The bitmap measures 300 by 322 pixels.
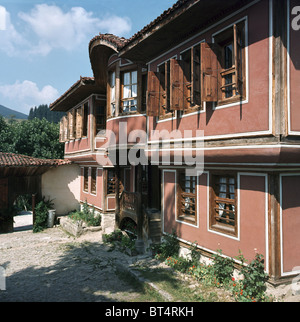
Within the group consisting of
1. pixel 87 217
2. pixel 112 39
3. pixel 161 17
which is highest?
pixel 112 39

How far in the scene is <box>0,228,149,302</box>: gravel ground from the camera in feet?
21.4

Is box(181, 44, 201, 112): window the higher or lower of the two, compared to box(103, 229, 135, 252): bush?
higher

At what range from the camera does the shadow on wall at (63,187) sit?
17.0 meters

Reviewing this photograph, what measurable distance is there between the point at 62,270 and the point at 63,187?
9.69 meters

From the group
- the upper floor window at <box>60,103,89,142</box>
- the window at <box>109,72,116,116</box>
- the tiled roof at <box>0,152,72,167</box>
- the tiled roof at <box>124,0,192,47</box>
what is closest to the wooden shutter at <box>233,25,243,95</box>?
the tiled roof at <box>124,0,192,47</box>

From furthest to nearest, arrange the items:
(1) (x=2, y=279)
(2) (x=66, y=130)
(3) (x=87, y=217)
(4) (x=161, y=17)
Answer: (2) (x=66, y=130)
(3) (x=87, y=217)
(1) (x=2, y=279)
(4) (x=161, y=17)

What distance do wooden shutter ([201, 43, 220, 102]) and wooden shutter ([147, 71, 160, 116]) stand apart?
2.51m

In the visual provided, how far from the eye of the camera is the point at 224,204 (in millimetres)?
6922

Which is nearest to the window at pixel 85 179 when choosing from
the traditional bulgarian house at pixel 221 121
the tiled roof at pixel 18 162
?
the tiled roof at pixel 18 162

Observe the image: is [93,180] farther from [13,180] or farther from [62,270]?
[62,270]

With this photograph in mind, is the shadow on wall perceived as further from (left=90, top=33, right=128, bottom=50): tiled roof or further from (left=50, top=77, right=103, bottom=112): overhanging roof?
(left=90, top=33, right=128, bottom=50): tiled roof

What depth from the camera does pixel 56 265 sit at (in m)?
9.03

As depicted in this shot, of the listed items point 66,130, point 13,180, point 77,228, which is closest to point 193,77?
point 77,228
